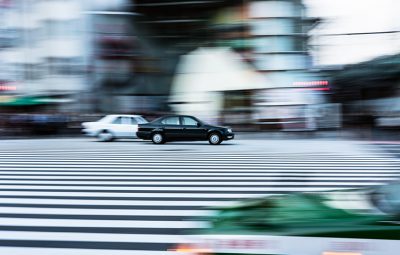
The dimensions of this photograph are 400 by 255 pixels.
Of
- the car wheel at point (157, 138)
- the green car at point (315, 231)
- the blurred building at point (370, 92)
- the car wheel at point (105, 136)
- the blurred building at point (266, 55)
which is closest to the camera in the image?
the green car at point (315, 231)

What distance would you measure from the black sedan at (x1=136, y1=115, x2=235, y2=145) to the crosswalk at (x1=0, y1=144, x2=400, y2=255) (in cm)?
455

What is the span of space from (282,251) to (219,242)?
0.44m

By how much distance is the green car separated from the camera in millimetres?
3254

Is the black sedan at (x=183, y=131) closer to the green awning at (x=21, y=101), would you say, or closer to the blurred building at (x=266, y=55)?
the blurred building at (x=266, y=55)

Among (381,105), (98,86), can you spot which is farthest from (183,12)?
(381,105)

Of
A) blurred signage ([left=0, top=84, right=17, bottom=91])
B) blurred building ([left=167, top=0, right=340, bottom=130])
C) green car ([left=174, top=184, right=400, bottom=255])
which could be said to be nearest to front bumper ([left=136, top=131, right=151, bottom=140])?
blurred building ([left=167, top=0, right=340, bottom=130])

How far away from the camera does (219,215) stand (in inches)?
155

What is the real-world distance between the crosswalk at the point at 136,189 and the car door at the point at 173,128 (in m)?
4.54

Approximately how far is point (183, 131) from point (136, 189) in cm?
1183

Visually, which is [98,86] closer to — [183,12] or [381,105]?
[183,12]

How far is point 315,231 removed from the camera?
10.8 ft

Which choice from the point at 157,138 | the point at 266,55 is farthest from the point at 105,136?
the point at 266,55

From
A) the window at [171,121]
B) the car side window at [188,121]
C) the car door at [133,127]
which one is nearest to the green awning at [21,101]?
the car door at [133,127]

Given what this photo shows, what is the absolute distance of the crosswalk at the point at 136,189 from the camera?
204 inches
